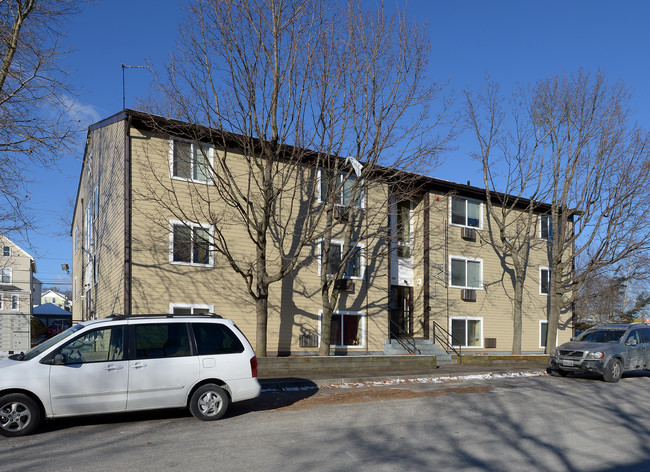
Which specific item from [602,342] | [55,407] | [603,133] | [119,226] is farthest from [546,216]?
[55,407]

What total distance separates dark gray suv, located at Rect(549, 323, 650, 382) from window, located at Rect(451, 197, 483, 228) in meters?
9.38

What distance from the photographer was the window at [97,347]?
8.80m

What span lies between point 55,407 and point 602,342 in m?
14.5

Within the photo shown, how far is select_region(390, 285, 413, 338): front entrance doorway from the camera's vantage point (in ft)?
80.5

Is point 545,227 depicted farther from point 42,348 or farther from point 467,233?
point 42,348

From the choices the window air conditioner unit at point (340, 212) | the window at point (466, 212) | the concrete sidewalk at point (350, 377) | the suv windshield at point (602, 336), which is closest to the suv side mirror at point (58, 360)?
the concrete sidewalk at point (350, 377)

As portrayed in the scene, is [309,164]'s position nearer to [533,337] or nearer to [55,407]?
[55,407]

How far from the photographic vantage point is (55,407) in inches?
334

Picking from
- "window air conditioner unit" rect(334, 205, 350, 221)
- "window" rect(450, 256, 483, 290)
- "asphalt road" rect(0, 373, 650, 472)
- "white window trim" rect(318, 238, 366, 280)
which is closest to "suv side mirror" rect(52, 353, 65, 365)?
"asphalt road" rect(0, 373, 650, 472)

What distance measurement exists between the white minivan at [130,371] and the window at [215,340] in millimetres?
16

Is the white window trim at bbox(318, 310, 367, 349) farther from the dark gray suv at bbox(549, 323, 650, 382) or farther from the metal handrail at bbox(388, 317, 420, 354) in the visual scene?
the dark gray suv at bbox(549, 323, 650, 382)

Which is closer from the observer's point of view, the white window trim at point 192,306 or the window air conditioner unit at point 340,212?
the white window trim at point 192,306

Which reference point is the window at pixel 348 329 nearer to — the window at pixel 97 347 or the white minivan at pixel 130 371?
the white minivan at pixel 130 371

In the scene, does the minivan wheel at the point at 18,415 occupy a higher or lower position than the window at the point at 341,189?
lower
